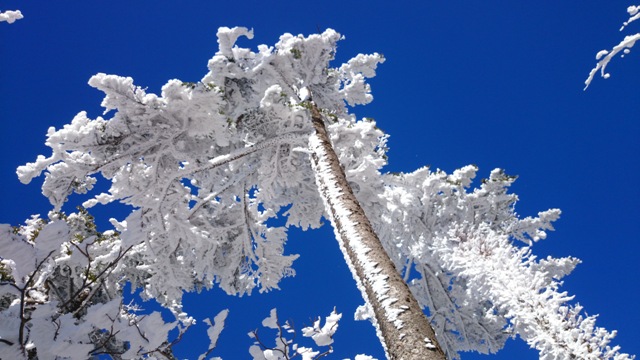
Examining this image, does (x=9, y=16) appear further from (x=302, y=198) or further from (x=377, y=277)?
(x=302, y=198)

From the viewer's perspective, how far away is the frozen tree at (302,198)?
134 inches

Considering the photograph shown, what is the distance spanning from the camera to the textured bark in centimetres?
306

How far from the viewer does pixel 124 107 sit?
19.7ft

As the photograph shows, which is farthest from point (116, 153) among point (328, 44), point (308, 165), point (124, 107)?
point (328, 44)

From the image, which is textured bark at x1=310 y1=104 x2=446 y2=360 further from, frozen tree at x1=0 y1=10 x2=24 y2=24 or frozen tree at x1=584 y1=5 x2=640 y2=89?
frozen tree at x1=0 y1=10 x2=24 y2=24

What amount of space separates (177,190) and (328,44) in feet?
13.5

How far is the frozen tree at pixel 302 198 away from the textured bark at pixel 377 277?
0.05 ft

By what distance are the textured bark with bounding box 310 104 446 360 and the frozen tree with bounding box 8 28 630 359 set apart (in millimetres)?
16

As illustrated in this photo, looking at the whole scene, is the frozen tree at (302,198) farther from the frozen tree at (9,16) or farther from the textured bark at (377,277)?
the frozen tree at (9,16)

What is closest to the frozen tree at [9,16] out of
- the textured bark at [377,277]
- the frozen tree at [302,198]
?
the frozen tree at [302,198]

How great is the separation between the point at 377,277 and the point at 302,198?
17.2 feet

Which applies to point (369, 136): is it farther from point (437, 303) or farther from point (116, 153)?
point (437, 303)

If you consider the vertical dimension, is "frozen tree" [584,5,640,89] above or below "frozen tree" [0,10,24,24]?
below

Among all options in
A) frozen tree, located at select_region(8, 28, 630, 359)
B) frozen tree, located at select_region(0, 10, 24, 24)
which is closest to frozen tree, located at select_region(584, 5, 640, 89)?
frozen tree, located at select_region(8, 28, 630, 359)
